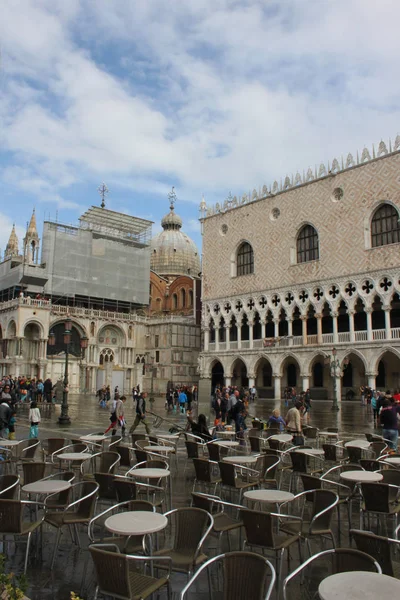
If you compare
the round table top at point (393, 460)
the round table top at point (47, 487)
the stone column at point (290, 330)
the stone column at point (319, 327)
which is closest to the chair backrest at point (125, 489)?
the round table top at point (47, 487)

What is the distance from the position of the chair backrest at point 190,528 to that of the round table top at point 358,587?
4.59 ft

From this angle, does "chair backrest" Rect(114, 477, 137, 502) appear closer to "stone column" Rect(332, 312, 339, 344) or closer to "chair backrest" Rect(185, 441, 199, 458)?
"chair backrest" Rect(185, 441, 199, 458)

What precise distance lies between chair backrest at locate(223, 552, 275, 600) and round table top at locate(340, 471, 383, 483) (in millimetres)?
3045

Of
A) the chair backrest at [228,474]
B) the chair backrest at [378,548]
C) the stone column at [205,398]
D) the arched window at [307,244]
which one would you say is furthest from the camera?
the arched window at [307,244]

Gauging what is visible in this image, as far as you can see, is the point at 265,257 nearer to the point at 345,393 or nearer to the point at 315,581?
the point at 345,393

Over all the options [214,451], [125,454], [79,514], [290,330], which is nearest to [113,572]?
[79,514]

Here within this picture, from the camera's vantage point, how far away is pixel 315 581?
4.57 metres

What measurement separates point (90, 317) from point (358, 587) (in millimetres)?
41568

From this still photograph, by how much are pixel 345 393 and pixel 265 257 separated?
37.1 ft

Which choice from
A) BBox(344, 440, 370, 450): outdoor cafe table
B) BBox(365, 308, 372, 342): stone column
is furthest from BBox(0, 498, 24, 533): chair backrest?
BBox(365, 308, 372, 342): stone column

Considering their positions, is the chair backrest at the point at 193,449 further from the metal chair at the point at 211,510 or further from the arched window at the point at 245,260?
the arched window at the point at 245,260

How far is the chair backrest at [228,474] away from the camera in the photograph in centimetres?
650

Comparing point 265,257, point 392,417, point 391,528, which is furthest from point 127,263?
point 391,528

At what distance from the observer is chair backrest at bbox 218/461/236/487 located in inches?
256
